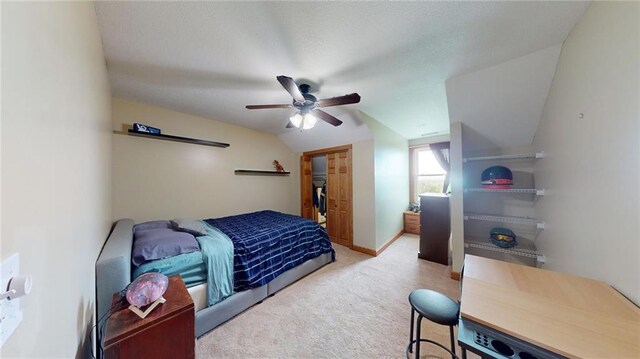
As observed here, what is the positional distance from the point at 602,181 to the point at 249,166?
4271 mm

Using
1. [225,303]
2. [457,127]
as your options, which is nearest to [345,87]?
[457,127]

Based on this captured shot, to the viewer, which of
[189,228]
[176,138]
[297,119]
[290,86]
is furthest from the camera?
[176,138]

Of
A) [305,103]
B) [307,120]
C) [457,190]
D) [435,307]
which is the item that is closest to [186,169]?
[307,120]

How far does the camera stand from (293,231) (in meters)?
2.76

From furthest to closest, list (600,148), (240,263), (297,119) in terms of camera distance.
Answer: (297,119)
(240,263)
(600,148)

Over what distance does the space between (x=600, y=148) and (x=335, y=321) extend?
239 centimetres

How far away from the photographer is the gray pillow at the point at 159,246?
1690 mm

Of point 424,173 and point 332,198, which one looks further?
point 424,173

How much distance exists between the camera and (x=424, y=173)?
497 cm

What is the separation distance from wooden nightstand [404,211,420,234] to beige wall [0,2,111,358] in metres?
5.04

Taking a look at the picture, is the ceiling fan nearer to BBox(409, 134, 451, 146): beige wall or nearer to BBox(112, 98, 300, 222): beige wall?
BBox(112, 98, 300, 222): beige wall

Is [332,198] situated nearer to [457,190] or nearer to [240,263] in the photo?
[457,190]

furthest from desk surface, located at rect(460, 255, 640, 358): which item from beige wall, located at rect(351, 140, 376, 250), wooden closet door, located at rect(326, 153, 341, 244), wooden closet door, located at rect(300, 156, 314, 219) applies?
wooden closet door, located at rect(300, 156, 314, 219)

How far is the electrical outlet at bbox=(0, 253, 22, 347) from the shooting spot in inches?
17.2
